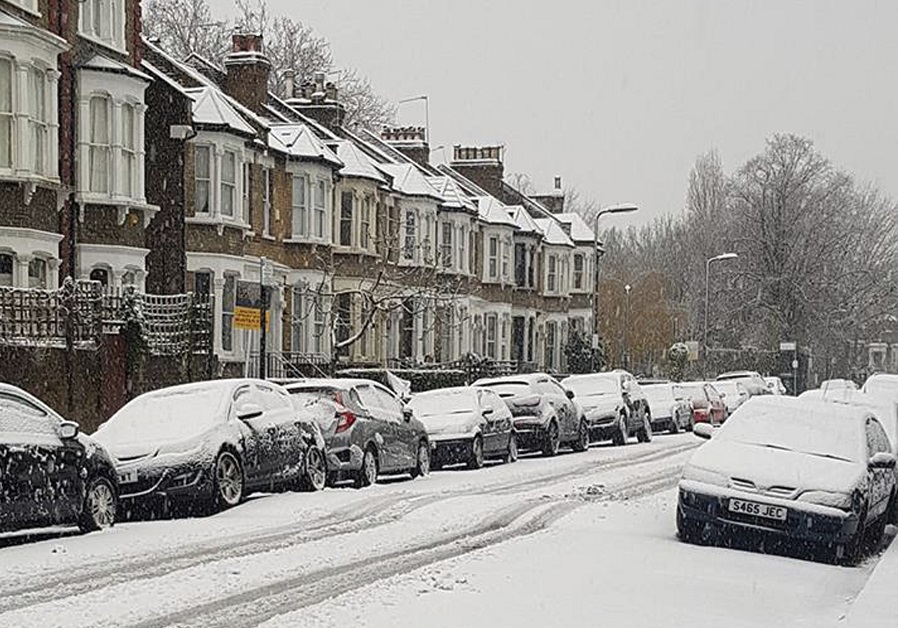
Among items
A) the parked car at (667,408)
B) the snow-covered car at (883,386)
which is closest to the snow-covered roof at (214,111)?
the parked car at (667,408)

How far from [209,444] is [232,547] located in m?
3.28

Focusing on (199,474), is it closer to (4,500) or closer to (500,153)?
(4,500)

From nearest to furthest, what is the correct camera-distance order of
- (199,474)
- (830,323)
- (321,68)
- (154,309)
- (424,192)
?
(199,474), (154,309), (424,192), (321,68), (830,323)

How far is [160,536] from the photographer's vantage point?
1418 cm

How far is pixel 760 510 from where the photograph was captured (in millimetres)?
Answer: 14469

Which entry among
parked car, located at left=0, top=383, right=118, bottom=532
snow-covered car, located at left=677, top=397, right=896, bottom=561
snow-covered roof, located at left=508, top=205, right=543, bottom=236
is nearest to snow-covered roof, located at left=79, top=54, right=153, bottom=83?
parked car, located at left=0, top=383, right=118, bottom=532

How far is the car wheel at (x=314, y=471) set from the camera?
18906 mm

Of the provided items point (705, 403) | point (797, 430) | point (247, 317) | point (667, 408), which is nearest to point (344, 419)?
point (247, 317)

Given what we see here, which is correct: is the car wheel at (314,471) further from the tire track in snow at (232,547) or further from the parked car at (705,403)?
the parked car at (705,403)

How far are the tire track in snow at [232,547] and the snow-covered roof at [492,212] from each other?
37855 mm

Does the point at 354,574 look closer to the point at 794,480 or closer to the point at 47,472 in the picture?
the point at 47,472

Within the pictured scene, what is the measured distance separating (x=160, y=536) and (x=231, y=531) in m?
0.74

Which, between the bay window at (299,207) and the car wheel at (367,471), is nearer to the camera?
the car wheel at (367,471)

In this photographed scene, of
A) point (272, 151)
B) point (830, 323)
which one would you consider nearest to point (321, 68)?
point (272, 151)
